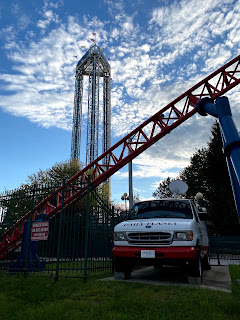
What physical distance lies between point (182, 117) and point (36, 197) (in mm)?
8162

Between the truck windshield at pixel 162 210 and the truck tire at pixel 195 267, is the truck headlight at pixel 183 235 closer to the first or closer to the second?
the truck tire at pixel 195 267

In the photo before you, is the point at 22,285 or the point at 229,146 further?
the point at 22,285

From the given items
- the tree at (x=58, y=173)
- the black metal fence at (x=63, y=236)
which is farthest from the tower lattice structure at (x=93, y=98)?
the black metal fence at (x=63, y=236)

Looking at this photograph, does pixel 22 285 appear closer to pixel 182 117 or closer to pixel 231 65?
pixel 182 117

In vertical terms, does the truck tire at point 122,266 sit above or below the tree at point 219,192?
below

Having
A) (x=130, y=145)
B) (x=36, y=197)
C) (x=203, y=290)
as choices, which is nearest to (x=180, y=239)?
(x=203, y=290)

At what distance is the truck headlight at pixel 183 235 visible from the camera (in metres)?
5.75

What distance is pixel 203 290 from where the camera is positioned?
496 centimetres

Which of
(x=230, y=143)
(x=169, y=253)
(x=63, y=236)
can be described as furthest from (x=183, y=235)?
(x=63, y=236)

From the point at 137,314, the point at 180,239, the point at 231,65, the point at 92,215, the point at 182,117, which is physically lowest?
the point at 137,314

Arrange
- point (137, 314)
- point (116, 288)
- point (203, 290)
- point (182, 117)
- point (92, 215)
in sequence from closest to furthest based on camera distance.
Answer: point (137, 314) → point (203, 290) → point (116, 288) → point (92, 215) → point (182, 117)

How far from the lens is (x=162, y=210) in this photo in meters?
7.09

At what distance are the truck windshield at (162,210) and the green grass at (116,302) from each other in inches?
72.8

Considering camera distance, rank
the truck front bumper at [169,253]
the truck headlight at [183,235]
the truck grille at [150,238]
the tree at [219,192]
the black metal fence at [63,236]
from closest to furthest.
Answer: the truck front bumper at [169,253], the truck headlight at [183,235], the truck grille at [150,238], the black metal fence at [63,236], the tree at [219,192]
